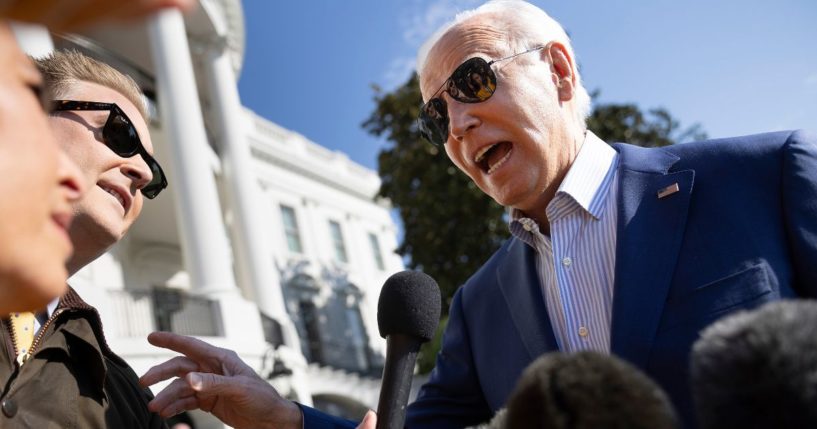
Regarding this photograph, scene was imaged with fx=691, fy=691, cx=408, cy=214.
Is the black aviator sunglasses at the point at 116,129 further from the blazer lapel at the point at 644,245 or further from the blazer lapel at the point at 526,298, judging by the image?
the blazer lapel at the point at 644,245

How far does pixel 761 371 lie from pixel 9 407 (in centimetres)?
178

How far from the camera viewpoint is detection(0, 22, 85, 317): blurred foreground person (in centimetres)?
78

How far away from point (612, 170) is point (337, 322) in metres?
28.7

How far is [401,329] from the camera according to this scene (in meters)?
1.89

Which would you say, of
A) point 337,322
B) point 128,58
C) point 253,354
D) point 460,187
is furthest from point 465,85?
point 337,322

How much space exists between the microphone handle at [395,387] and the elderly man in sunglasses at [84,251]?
0.97 meters

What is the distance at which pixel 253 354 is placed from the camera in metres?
17.7

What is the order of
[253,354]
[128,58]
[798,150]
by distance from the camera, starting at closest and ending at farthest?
[798,150] → [253,354] → [128,58]

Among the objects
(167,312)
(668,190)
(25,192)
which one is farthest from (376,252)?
(25,192)

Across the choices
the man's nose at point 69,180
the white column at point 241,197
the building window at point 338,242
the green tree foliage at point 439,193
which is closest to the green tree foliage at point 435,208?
the green tree foliage at point 439,193

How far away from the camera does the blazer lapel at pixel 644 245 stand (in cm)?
198

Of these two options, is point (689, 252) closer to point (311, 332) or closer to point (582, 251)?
point (582, 251)

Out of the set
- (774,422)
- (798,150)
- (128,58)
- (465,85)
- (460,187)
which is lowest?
(774,422)

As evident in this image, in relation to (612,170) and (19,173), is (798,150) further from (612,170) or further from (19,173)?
(19,173)
